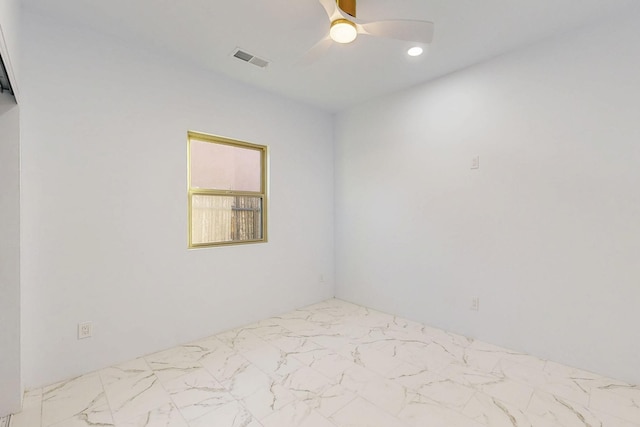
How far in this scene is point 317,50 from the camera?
6.83 ft

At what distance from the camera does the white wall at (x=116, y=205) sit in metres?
2.09

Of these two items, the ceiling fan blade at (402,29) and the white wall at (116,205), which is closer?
the ceiling fan blade at (402,29)

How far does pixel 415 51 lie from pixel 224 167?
7.25 ft

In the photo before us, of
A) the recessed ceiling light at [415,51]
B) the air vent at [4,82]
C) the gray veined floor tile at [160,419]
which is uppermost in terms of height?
the recessed ceiling light at [415,51]

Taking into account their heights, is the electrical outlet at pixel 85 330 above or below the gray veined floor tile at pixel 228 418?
above

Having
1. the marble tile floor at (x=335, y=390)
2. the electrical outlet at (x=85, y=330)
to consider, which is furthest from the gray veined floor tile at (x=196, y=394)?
the electrical outlet at (x=85, y=330)

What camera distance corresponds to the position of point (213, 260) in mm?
3018

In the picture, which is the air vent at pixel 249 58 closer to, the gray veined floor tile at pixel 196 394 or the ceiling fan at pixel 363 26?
the ceiling fan at pixel 363 26

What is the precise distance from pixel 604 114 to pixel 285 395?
3.11 meters

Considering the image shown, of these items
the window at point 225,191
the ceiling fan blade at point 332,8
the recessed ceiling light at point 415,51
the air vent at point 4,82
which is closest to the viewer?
the air vent at point 4,82

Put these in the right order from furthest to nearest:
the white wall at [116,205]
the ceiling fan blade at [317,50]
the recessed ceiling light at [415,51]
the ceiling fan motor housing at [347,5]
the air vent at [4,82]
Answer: the recessed ceiling light at [415,51] → the white wall at [116,205] → the ceiling fan blade at [317,50] → the ceiling fan motor housing at [347,5] → the air vent at [4,82]

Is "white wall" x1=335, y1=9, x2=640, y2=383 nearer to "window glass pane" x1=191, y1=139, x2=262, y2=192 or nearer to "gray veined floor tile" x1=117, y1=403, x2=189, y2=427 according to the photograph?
"window glass pane" x1=191, y1=139, x2=262, y2=192

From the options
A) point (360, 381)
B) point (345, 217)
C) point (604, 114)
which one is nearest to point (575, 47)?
point (604, 114)

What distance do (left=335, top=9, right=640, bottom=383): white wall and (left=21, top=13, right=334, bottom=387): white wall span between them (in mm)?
1699
